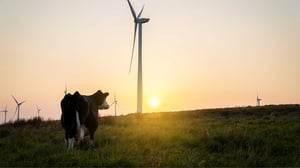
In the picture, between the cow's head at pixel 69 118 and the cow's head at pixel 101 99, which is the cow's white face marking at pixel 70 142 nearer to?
the cow's head at pixel 69 118

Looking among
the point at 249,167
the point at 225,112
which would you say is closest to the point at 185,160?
the point at 249,167

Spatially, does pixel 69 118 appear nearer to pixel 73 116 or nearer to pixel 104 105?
pixel 73 116

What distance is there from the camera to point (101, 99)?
16.3m

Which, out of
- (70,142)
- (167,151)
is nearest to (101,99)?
(70,142)

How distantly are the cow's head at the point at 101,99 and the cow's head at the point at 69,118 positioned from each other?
3530mm

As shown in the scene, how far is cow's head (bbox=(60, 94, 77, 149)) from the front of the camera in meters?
12.4

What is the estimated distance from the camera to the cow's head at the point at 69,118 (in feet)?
40.8

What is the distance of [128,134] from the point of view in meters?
16.7

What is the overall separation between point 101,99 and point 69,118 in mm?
3938

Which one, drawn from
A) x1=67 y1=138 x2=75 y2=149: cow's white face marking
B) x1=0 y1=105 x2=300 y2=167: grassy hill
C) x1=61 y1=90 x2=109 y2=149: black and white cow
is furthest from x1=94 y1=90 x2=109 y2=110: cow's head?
x1=67 y1=138 x2=75 y2=149: cow's white face marking

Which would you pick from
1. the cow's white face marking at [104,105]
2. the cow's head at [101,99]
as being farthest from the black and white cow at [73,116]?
the cow's white face marking at [104,105]

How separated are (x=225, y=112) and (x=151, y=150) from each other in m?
22.4

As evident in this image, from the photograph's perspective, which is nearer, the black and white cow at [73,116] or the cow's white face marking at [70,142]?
the black and white cow at [73,116]

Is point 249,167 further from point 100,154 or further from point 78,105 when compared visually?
point 78,105
